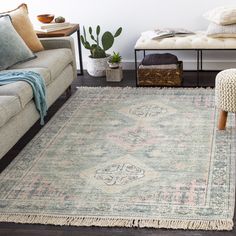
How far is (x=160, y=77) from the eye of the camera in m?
4.66

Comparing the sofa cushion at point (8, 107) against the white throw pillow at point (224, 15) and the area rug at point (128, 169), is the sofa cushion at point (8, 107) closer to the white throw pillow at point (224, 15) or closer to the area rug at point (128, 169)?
the area rug at point (128, 169)

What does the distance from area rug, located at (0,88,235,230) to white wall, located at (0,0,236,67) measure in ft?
3.29

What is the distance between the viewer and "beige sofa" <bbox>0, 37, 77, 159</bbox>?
3287mm

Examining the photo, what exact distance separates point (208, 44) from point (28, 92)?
5.66 ft

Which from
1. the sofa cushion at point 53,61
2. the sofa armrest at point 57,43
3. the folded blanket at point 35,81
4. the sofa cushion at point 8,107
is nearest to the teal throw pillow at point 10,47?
the sofa cushion at point 53,61

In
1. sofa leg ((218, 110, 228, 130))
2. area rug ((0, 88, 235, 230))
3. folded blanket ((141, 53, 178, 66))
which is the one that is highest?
folded blanket ((141, 53, 178, 66))

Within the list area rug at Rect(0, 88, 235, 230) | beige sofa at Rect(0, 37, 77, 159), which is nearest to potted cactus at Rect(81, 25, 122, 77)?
beige sofa at Rect(0, 37, 77, 159)

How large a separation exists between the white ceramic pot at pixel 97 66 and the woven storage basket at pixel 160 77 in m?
0.50

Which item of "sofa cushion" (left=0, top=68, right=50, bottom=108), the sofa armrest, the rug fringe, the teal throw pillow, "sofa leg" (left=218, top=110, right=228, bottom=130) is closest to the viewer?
the rug fringe

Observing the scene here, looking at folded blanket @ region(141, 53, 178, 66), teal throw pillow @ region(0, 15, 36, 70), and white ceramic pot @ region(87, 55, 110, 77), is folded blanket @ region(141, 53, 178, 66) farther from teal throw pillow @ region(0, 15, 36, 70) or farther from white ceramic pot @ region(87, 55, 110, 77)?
teal throw pillow @ region(0, 15, 36, 70)

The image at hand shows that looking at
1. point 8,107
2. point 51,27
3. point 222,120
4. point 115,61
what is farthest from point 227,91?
point 51,27

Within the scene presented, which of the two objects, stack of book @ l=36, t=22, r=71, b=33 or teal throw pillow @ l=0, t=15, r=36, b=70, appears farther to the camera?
stack of book @ l=36, t=22, r=71, b=33

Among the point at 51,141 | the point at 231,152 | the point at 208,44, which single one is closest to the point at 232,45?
the point at 208,44

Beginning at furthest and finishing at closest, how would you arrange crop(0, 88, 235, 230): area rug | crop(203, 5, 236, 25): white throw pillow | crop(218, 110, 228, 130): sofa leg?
crop(203, 5, 236, 25): white throw pillow < crop(218, 110, 228, 130): sofa leg < crop(0, 88, 235, 230): area rug
